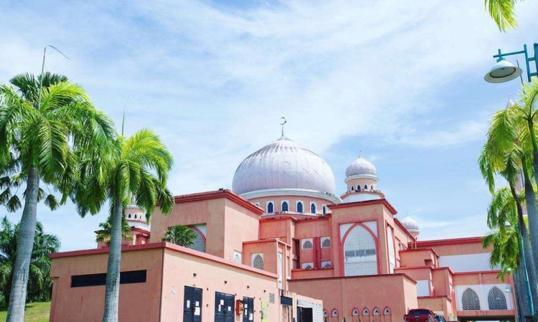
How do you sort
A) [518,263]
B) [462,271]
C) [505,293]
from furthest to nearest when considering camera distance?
[462,271] < [505,293] < [518,263]

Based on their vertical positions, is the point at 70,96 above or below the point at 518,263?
above

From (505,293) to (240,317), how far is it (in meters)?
32.4

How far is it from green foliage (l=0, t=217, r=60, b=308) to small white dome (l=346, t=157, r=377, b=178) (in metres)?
33.9

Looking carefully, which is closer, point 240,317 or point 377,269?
point 240,317

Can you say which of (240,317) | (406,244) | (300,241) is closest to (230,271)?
(240,317)

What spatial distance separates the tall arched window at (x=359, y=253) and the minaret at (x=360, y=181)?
55.2 feet

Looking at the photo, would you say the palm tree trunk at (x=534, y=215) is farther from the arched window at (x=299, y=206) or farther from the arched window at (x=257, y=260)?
the arched window at (x=299, y=206)

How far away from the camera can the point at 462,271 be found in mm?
55312

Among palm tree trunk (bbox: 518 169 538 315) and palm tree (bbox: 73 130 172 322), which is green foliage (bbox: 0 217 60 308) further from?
palm tree trunk (bbox: 518 169 538 315)

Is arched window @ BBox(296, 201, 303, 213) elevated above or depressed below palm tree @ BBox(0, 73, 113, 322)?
above

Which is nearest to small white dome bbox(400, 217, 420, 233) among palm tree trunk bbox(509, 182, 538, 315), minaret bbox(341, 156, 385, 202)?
minaret bbox(341, 156, 385, 202)

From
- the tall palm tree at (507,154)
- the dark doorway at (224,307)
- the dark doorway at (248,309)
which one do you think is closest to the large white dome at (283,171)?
the dark doorway at (248,309)

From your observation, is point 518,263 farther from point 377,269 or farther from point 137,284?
point 137,284

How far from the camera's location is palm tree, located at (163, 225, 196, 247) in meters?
41.6
